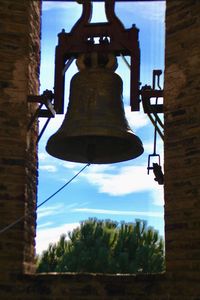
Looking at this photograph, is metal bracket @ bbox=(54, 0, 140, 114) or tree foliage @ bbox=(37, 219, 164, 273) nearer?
metal bracket @ bbox=(54, 0, 140, 114)

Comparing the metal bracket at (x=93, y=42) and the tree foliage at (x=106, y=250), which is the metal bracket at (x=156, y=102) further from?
the tree foliage at (x=106, y=250)

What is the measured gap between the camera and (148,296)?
A: 4.91 metres

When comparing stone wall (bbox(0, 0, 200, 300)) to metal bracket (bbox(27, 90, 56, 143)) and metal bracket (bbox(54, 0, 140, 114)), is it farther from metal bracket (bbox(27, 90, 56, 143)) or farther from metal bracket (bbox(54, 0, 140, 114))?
metal bracket (bbox(54, 0, 140, 114))

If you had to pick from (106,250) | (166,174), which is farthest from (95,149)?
(106,250)

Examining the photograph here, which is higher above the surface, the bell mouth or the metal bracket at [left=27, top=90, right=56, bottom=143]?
the metal bracket at [left=27, top=90, right=56, bottom=143]

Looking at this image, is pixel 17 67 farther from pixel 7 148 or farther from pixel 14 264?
pixel 14 264

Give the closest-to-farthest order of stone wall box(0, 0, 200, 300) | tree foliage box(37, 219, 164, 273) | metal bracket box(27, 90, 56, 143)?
stone wall box(0, 0, 200, 300) → metal bracket box(27, 90, 56, 143) → tree foliage box(37, 219, 164, 273)

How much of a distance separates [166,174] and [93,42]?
54.4 inches

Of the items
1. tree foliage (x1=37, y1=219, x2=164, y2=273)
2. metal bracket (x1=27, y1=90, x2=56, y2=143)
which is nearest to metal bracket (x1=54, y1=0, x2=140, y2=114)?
metal bracket (x1=27, y1=90, x2=56, y2=143)

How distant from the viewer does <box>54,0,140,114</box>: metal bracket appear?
556 cm

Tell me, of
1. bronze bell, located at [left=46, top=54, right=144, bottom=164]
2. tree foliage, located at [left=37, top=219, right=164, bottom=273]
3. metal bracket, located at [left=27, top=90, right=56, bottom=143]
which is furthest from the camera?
tree foliage, located at [left=37, top=219, right=164, bottom=273]

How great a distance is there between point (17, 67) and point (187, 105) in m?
1.52

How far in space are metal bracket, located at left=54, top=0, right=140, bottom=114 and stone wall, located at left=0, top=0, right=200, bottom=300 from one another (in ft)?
0.87

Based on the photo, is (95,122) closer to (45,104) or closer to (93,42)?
(45,104)
